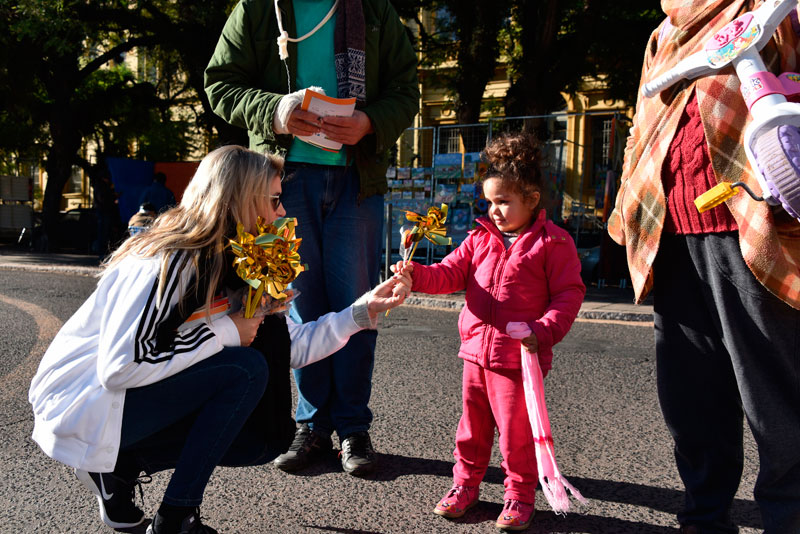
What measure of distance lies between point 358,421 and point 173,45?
13.7 metres

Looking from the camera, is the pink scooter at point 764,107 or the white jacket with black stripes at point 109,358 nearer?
the pink scooter at point 764,107

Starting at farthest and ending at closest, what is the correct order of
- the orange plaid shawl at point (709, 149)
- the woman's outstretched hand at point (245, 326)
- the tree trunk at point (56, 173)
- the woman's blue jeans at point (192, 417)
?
the tree trunk at point (56, 173), the woman's outstretched hand at point (245, 326), the woman's blue jeans at point (192, 417), the orange plaid shawl at point (709, 149)

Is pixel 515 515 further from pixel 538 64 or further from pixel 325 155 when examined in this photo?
pixel 538 64

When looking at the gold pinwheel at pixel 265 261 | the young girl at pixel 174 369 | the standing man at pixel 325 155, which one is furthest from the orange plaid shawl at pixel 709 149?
→ the standing man at pixel 325 155

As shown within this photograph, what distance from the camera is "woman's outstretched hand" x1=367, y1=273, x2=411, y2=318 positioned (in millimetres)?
2617

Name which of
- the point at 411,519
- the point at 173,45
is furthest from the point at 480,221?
the point at 173,45

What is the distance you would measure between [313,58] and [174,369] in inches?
62.0

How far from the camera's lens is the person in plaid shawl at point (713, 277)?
1915 millimetres

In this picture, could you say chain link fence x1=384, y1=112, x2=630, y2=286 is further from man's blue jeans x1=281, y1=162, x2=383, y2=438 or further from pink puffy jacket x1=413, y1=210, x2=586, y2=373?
pink puffy jacket x1=413, y1=210, x2=586, y2=373

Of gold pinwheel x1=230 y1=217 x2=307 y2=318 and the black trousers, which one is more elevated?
gold pinwheel x1=230 y1=217 x2=307 y2=318

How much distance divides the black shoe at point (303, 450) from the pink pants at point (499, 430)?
712 millimetres

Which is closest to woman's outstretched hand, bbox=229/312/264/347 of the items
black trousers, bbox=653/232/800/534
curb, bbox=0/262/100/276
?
black trousers, bbox=653/232/800/534

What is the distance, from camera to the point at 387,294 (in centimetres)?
266

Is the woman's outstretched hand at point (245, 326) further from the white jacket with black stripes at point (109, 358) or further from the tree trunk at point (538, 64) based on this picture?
the tree trunk at point (538, 64)
